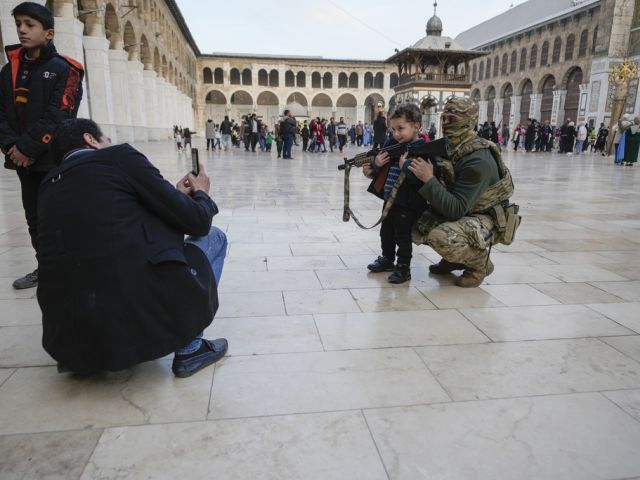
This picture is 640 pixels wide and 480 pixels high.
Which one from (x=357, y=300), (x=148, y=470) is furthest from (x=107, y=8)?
(x=148, y=470)

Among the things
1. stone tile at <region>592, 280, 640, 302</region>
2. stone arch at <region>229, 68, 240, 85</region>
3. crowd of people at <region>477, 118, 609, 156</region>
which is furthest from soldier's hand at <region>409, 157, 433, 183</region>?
stone arch at <region>229, 68, 240, 85</region>

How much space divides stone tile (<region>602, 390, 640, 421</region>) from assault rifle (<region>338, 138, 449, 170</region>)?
1.76m

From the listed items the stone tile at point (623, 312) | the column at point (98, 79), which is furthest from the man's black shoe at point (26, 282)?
the column at point (98, 79)

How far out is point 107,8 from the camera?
18.5 m

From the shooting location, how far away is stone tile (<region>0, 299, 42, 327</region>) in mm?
2793

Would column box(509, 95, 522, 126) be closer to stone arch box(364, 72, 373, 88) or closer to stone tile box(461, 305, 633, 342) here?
stone arch box(364, 72, 373, 88)

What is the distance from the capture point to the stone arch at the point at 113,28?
1909 cm

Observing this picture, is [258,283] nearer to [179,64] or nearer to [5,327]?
[5,327]

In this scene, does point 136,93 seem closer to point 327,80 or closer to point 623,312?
point 623,312

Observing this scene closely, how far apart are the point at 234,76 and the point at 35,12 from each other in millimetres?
53197

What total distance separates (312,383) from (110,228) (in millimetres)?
1107

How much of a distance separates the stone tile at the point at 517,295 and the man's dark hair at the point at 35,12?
11.4 ft

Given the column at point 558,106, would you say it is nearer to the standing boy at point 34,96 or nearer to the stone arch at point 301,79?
the stone arch at point 301,79

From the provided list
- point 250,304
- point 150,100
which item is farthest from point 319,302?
point 150,100
